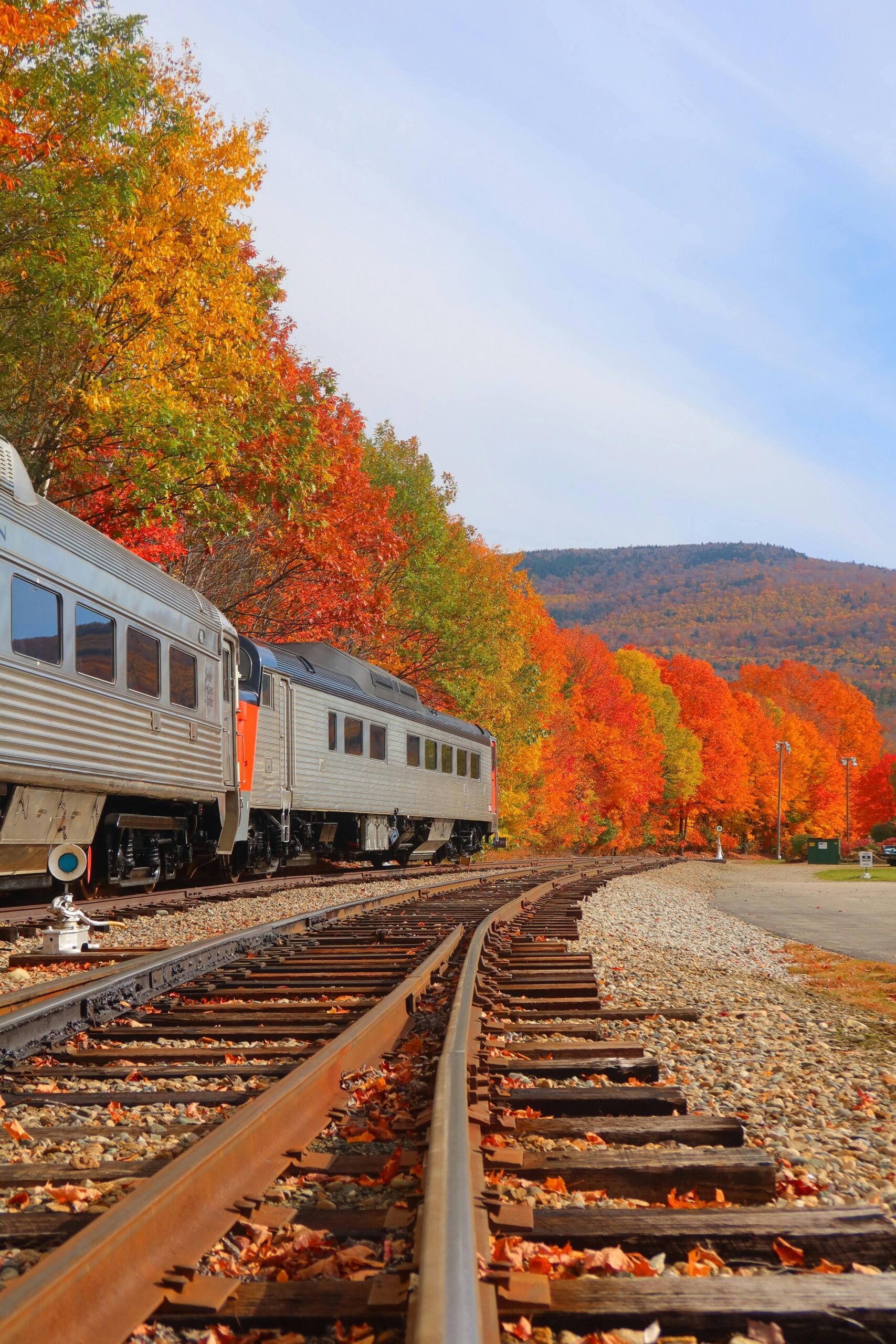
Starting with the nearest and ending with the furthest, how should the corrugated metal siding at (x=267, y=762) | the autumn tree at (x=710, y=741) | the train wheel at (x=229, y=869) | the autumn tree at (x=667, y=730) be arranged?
1. the corrugated metal siding at (x=267, y=762)
2. the train wheel at (x=229, y=869)
3. the autumn tree at (x=667, y=730)
4. the autumn tree at (x=710, y=741)

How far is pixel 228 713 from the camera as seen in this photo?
13422mm

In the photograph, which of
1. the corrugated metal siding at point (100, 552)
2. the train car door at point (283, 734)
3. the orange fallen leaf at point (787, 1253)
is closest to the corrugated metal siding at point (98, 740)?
the corrugated metal siding at point (100, 552)

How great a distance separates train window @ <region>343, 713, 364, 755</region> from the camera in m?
18.4

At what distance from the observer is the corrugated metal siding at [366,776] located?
16719 mm

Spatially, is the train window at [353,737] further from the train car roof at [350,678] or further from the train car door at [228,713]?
the train car door at [228,713]

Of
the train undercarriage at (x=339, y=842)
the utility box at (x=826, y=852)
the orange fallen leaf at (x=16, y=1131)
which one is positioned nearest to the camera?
the orange fallen leaf at (x=16, y=1131)

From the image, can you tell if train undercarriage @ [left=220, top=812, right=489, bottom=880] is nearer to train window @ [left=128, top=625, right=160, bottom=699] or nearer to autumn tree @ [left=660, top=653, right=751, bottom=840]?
train window @ [left=128, top=625, right=160, bottom=699]

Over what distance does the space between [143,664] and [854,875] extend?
27.2 m

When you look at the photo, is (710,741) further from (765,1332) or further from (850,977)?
(765,1332)

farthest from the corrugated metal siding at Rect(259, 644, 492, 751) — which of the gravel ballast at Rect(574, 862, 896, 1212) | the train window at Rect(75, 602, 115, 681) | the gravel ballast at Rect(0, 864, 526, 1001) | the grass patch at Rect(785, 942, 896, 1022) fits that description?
the grass patch at Rect(785, 942, 896, 1022)

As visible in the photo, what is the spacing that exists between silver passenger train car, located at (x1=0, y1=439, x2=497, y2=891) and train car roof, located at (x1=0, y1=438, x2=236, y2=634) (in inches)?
0.8

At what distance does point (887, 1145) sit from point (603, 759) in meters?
52.3

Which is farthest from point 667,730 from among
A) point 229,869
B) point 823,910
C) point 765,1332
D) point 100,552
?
point 765,1332

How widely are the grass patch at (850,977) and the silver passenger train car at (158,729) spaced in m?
6.08
